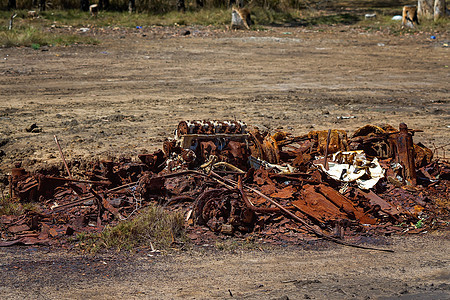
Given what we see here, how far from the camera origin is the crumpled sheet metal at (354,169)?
5.45m

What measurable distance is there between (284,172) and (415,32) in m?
13.6

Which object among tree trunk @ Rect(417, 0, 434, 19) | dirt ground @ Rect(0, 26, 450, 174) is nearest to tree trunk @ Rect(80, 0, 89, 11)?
dirt ground @ Rect(0, 26, 450, 174)

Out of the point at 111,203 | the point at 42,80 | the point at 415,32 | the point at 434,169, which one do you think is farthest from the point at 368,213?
the point at 415,32

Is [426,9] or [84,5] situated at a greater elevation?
[84,5]

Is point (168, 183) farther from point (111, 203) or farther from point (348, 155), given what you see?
point (348, 155)

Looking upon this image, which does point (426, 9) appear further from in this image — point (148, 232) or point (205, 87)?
point (148, 232)

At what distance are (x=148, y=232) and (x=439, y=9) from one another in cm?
1807

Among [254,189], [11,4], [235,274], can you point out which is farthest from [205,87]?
[11,4]

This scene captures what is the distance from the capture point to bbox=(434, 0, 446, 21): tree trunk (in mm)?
19609

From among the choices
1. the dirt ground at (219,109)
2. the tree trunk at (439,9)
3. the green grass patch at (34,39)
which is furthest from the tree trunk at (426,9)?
the green grass patch at (34,39)

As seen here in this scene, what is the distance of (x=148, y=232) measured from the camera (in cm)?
459

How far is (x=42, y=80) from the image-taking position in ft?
36.7

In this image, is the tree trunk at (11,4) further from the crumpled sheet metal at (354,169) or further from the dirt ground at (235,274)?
the dirt ground at (235,274)

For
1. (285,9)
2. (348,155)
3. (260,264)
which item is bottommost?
(260,264)
